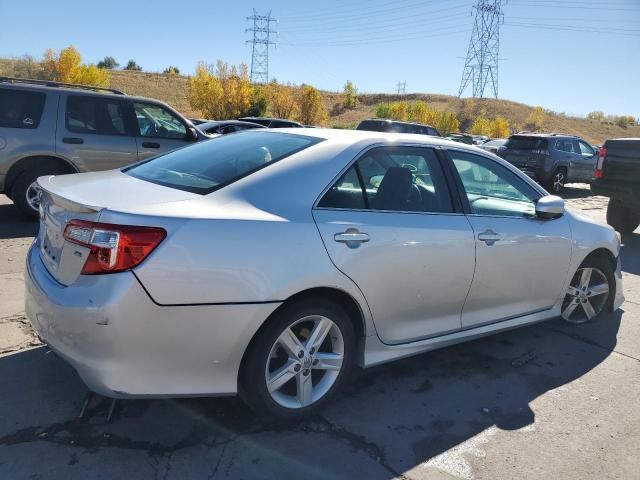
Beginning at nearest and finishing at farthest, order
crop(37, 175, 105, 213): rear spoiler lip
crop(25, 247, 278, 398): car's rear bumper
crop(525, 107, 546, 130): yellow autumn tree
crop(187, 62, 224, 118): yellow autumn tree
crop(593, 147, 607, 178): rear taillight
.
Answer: crop(25, 247, 278, 398): car's rear bumper < crop(37, 175, 105, 213): rear spoiler lip < crop(593, 147, 607, 178): rear taillight < crop(187, 62, 224, 118): yellow autumn tree < crop(525, 107, 546, 130): yellow autumn tree

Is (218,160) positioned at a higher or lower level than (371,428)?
higher

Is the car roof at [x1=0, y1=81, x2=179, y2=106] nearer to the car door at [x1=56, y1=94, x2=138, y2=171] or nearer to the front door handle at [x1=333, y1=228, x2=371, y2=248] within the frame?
the car door at [x1=56, y1=94, x2=138, y2=171]

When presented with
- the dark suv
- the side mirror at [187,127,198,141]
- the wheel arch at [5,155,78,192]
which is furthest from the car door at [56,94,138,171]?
the dark suv

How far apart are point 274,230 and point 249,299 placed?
355mm

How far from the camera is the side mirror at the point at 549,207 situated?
12.9ft

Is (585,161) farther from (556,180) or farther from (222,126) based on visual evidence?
(222,126)

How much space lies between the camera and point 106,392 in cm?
245

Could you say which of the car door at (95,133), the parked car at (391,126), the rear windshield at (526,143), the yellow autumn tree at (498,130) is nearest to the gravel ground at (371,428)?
the car door at (95,133)

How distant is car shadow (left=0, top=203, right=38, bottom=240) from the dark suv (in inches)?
514

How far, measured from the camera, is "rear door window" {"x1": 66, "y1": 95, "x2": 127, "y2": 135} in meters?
7.14

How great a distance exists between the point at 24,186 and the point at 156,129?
1.92 metres

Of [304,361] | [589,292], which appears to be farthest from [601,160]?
[304,361]

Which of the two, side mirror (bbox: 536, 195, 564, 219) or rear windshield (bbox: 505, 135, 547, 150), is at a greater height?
rear windshield (bbox: 505, 135, 547, 150)

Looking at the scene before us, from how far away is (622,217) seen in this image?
9.59m
